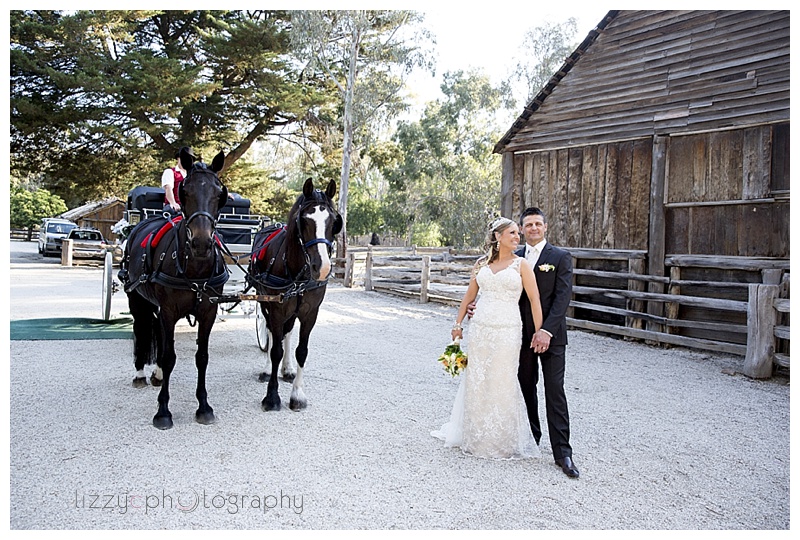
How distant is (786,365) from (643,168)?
4190 mm

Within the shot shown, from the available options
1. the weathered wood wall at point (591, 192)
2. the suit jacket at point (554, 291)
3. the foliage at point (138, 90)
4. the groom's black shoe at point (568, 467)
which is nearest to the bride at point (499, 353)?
the suit jacket at point (554, 291)

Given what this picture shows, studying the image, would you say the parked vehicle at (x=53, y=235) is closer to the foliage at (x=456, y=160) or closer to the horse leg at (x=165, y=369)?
the foliage at (x=456, y=160)

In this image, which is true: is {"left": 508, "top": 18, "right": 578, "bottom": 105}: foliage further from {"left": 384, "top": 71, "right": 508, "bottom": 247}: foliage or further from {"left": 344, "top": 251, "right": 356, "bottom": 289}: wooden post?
{"left": 344, "top": 251, "right": 356, "bottom": 289}: wooden post

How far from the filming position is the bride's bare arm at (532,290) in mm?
4312

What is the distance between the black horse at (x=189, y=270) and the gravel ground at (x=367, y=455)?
1.68 feet

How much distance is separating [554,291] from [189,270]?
292 centimetres

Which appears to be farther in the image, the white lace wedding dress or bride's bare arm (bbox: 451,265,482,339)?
bride's bare arm (bbox: 451,265,482,339)

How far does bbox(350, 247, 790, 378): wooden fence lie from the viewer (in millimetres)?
7230

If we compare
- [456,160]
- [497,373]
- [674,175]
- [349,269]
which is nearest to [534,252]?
[497,373]

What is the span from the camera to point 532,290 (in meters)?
4.31

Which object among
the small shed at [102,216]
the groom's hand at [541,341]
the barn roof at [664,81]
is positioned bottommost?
the groom's hand at [541,341]

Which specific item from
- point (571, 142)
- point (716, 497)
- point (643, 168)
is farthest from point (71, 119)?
point (716, 497)

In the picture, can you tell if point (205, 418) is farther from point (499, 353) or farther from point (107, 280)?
point (107, 280)

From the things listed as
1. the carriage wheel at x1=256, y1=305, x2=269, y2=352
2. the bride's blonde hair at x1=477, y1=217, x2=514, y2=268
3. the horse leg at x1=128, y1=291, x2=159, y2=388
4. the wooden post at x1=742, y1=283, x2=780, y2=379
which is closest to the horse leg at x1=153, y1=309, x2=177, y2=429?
the horse leg at x1=128, y1=291, x2=159, y2=388
